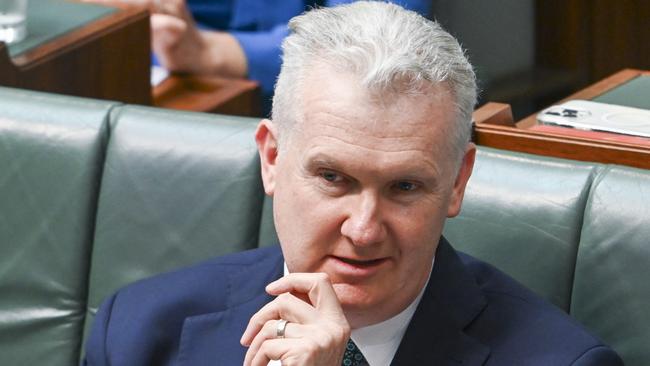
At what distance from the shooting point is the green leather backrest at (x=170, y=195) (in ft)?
6.47

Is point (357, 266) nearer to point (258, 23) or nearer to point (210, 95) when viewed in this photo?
point (210, 95)

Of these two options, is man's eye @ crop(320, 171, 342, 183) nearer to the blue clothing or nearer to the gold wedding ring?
the gold wedding ring

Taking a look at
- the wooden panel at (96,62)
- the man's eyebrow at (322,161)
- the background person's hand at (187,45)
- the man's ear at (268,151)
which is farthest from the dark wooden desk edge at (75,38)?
the man's eyebrow at (322,161)

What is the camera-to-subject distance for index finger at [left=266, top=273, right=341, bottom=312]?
4.93 ft

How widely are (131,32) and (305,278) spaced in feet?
3.99

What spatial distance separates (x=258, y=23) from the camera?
3.51 meters

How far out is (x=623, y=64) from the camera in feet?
12.1

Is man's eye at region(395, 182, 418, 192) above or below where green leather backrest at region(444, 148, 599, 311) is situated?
above

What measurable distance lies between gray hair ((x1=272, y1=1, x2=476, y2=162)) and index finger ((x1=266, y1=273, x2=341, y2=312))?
172mm

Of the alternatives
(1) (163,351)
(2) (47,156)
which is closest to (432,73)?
(1) (163,351)

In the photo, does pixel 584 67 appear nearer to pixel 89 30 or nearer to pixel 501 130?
pixel 89 30

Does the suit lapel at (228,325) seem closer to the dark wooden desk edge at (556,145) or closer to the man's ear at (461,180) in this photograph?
the man's ear at (461,180)

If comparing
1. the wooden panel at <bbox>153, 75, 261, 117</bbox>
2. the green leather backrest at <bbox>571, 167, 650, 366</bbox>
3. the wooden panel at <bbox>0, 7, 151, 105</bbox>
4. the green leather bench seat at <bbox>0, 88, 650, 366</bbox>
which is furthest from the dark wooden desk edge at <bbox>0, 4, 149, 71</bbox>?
the green leather backrest at <bbox>571, 167, 650, 366</bbox>

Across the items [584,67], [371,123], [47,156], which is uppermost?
[371,123]
